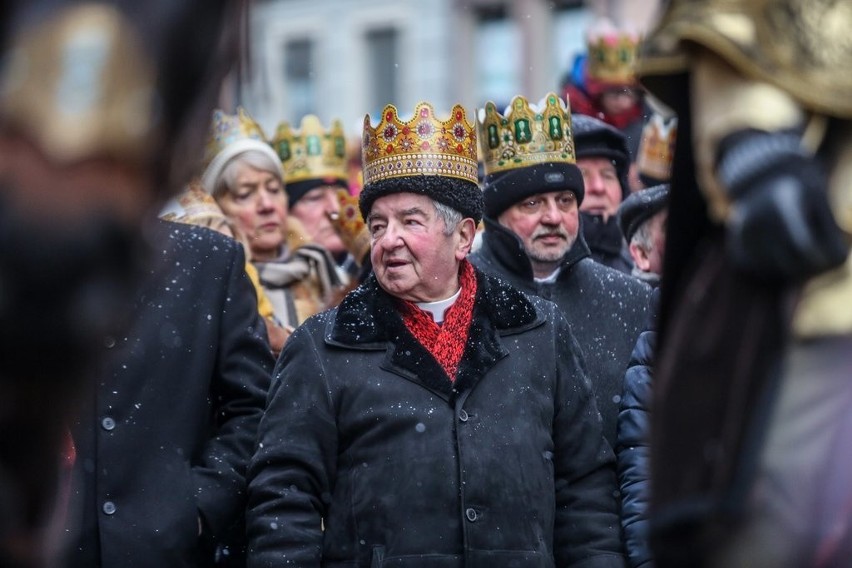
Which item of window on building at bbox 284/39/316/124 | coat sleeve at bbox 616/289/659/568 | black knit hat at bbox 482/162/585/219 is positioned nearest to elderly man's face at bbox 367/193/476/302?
coat sleeve at bbox 616/289/659/568

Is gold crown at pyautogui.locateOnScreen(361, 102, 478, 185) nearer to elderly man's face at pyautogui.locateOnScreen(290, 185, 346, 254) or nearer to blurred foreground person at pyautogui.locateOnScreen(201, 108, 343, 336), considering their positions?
blurred foreground person at pyautogui.locateOnScreen(201, 108, 343, 336)

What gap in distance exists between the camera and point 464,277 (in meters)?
5.52

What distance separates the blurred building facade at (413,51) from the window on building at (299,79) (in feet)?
0.06

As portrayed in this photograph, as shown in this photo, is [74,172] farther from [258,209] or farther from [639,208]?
[258,209]

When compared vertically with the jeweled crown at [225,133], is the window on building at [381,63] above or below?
below

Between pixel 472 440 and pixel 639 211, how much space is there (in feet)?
6.36

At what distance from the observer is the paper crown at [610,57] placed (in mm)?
9484

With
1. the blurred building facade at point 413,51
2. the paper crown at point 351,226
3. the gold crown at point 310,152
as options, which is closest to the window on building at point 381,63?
the blurred building facade at point 413,51

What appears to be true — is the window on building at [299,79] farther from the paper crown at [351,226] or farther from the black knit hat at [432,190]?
the black knit hat at [432,190]

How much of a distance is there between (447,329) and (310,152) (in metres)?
3.69

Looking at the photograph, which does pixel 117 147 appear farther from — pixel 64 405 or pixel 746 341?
pixel 746 341

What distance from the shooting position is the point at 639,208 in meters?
6.66

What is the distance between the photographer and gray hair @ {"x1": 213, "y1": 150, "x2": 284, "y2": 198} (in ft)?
24.9

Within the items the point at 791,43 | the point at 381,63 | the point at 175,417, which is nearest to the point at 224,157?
the point at 175,417
